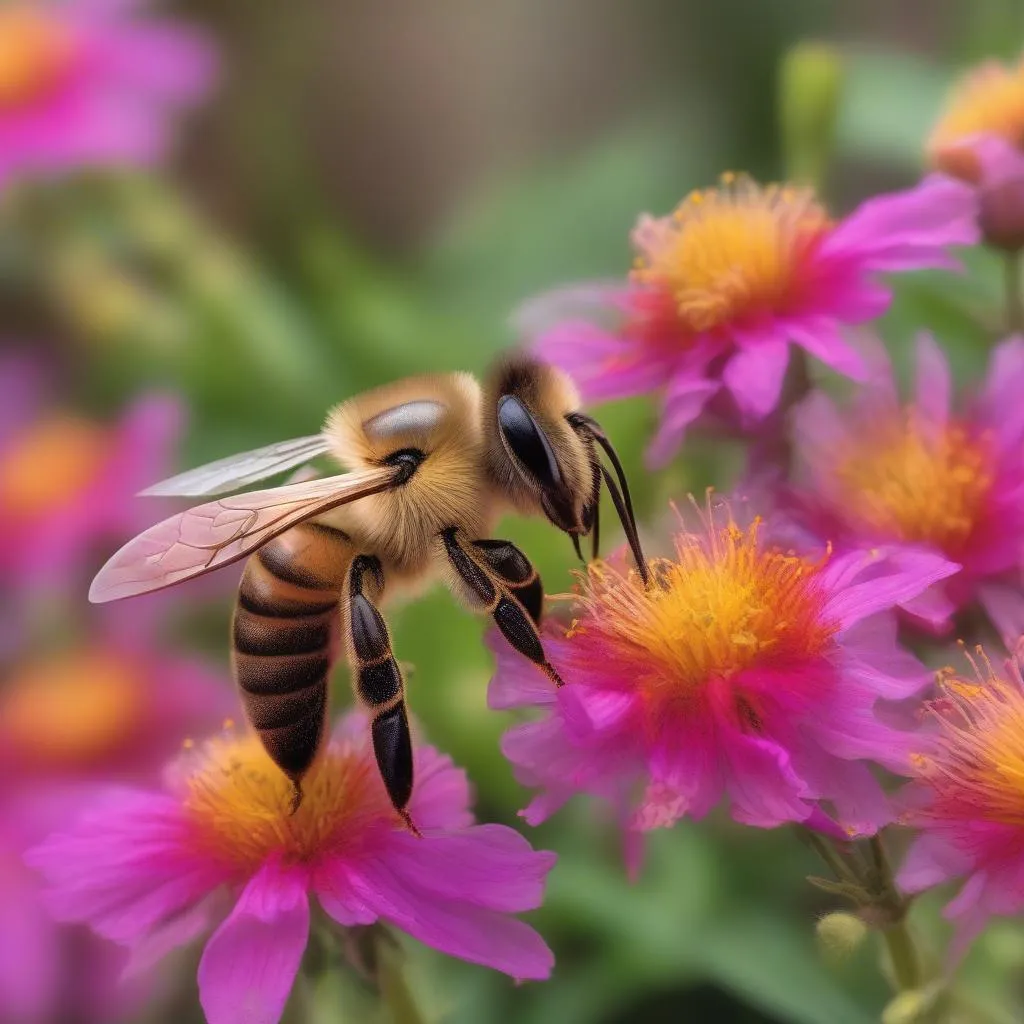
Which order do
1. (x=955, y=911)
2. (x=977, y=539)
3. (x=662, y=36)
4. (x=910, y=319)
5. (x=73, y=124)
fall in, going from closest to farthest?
(x=955, y=911) < (x=977, y=539) < (x=910, y=319) < (x=73, y=124) < (x=662, y=36)

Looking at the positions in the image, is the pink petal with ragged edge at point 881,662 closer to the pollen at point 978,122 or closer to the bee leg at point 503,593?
the bee leg at point 503,593

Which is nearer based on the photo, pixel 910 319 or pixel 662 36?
pixel 910 319

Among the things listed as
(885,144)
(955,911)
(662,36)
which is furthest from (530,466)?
(662,36)

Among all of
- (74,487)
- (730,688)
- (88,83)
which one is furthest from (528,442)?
(88,83)

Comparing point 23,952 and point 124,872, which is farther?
point 23,952

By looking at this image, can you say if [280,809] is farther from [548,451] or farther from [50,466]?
[50,466]

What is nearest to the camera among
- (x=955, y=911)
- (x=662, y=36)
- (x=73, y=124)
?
(x=955, y=911)

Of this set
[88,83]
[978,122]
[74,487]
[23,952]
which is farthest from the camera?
[88,83]

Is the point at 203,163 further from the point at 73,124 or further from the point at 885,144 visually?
the point at 885,144
